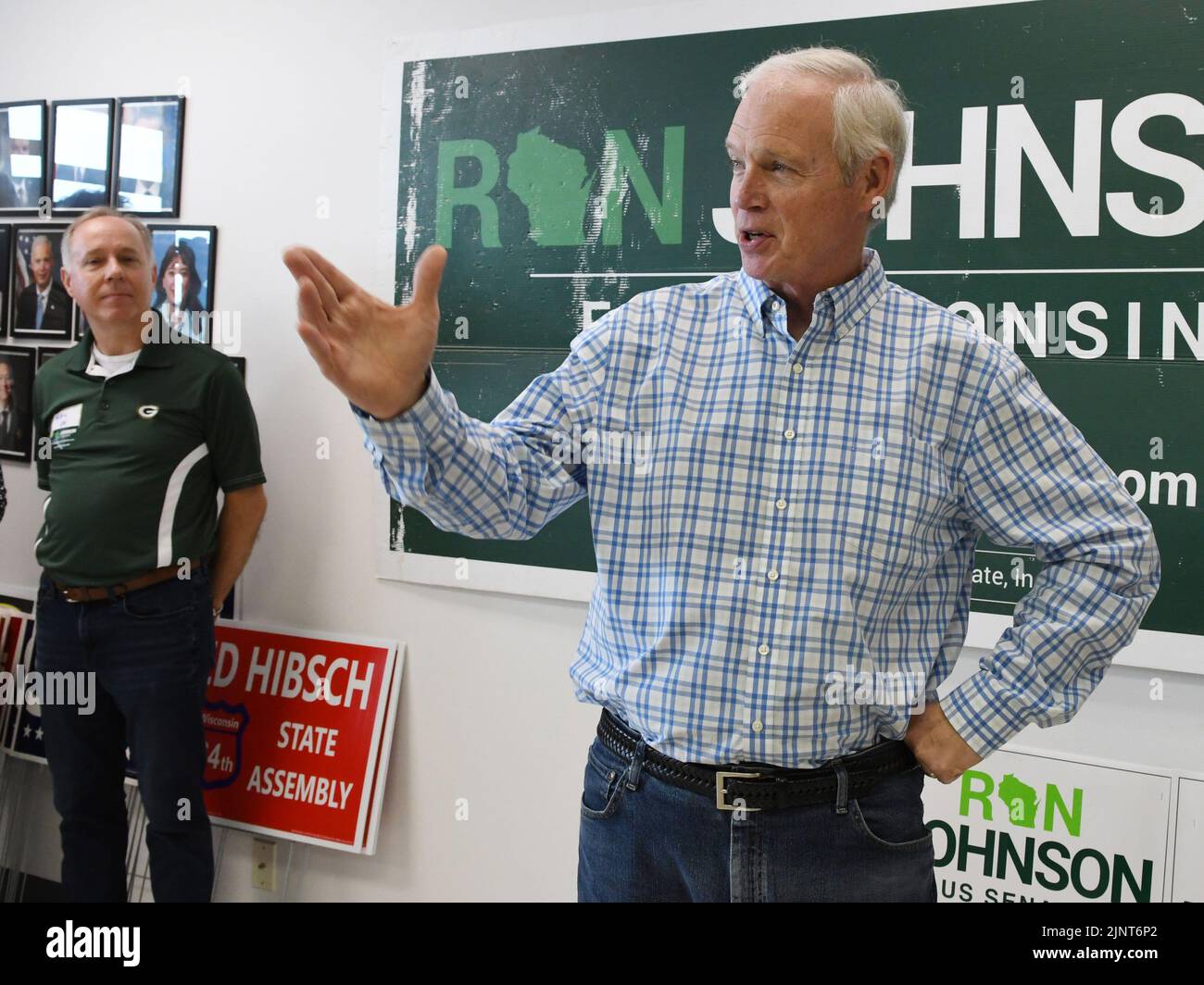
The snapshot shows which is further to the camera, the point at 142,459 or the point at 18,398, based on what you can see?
the point at 18,398

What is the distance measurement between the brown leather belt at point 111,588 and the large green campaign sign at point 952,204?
785 mm

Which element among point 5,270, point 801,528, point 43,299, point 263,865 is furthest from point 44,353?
point 801,528

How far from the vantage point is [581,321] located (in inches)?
110

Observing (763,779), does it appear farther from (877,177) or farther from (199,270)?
(199,270)

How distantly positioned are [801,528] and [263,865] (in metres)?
2.51

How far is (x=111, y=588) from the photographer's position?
2777mm

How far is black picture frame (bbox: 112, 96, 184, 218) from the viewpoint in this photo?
3.36 meters

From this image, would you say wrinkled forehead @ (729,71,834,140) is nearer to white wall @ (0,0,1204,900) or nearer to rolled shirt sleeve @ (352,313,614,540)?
rolled shirt sleeve @ (352,313,614,540)

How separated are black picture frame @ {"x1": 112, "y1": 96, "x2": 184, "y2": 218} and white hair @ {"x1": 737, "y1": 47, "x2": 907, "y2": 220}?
96.0 inches
